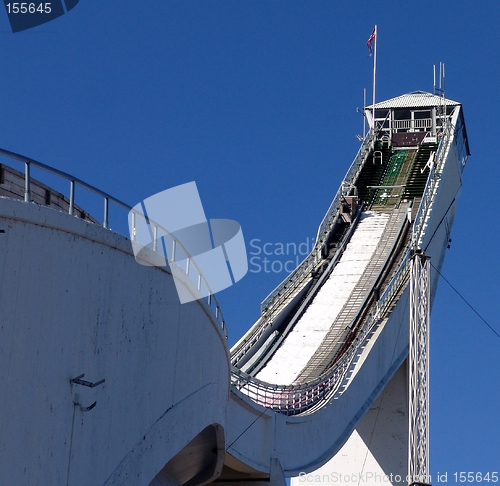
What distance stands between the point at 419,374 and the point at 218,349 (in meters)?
8.37

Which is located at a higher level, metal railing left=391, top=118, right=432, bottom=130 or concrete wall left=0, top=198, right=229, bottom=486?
metal railing left=391, top=118, right=432, bottom=130

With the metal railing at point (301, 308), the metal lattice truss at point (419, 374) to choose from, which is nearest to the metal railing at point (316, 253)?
the metal railing at point (301, 308)

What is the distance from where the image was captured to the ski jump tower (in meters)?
11.8

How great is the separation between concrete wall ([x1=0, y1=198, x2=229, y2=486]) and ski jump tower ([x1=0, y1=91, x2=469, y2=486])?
2 cm

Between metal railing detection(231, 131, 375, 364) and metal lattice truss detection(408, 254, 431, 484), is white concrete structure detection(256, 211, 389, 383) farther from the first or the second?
metal lattice truss detection(408, 254, 431, 484)

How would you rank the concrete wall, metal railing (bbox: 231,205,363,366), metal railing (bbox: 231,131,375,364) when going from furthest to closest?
metal railing (bbox: 231,131,375,364) → metal railing (bbox: 231,205,363,366) → the concrete wall

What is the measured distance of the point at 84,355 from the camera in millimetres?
12461

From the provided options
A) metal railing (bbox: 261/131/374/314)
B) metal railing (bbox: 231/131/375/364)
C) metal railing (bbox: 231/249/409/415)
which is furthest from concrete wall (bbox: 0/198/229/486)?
metal railing (bbox: 261/131/374/314)

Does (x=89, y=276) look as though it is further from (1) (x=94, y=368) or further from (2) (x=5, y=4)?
(2) (x=5, y=4)

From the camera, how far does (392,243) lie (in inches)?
1302

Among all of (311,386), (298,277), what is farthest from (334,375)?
(298,277)

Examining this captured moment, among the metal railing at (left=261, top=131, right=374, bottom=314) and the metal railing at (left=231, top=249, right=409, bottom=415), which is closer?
the metal railing at (left=231, top=249, right=409, bottom=415)

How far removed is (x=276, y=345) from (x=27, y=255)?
16707 millimetres

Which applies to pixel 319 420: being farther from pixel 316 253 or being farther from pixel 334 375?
pixel 316 253
